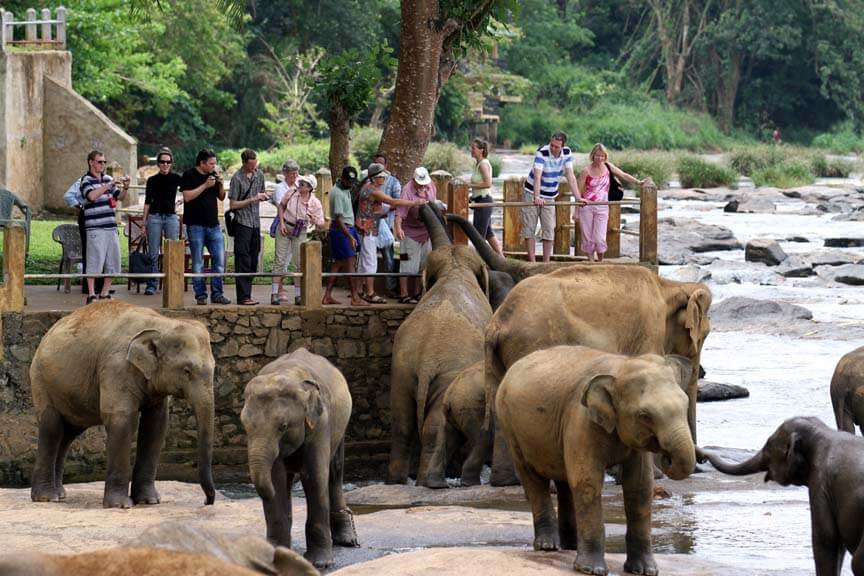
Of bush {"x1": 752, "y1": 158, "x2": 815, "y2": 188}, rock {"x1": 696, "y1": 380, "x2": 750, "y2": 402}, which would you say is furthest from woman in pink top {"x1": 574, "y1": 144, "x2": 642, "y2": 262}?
bush {"x1": 752, "y1": 158, "x2": 815, "y2": 188}

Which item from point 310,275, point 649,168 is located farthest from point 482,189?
point 649,168

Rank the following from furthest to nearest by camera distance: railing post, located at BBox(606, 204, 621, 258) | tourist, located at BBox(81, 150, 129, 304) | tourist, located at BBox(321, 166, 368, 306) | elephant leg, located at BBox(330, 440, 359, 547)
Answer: railing post, located at BBox(606, 204, 621, 258), tourist, located at BBox(321, 166, 368, 306), tourist, located at BBox(81, 150, 129, 304), elephant leg, located at BBox(330, 440, 359, 547)

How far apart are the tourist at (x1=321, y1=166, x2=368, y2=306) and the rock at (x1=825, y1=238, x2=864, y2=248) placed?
20.3m

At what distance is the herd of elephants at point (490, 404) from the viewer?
8664 mm

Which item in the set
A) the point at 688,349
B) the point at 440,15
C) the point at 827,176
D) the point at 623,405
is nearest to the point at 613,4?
the point at 827,176

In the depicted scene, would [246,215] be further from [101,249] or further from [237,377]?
[237,377]

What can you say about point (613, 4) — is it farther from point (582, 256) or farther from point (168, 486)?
point (168, 486)

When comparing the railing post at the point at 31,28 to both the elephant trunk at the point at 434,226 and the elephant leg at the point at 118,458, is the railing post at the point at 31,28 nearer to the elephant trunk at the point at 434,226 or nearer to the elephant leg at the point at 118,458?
the elephant trunk at the point at 434,226

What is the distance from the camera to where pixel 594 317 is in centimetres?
1283

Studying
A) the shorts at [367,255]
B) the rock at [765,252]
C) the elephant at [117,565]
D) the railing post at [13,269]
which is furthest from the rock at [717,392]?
the elephant at [117,565]

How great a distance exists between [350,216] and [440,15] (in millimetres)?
2900

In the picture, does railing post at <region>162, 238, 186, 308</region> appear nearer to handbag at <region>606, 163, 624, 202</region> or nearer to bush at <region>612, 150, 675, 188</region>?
handbag at <region>606, 163, 624, 202</region>

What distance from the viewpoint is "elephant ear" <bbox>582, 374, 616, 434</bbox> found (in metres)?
8.52

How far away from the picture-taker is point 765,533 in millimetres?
11367
